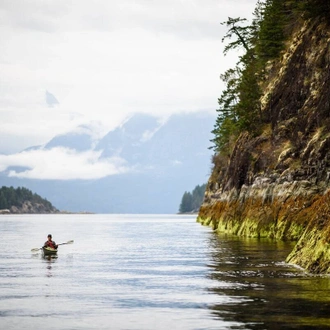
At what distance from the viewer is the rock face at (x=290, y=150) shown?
59688 mm

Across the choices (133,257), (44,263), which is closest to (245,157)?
(133,257)

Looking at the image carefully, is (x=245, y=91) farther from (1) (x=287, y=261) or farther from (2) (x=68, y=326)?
(2) (x=68, y=326)

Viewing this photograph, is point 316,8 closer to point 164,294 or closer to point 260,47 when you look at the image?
point 260,47

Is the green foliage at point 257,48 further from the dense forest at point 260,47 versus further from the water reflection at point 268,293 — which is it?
the water reflection at point 268,293

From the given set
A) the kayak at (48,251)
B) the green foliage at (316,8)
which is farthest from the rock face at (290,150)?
the kayak at (48,251)

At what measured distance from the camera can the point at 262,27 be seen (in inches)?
3381

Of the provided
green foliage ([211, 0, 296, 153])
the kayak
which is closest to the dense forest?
green foliage ([211, 0, 296, 153])

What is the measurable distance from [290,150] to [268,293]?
132ft

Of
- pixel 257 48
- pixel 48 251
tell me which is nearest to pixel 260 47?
pixel 257 48

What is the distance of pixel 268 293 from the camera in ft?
91.4

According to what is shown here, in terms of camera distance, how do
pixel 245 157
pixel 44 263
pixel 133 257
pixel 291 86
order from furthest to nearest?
pixel 245 157, pixel 291 86, pixel 133 257, pixel 44 263

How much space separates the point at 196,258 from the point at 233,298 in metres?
20.8

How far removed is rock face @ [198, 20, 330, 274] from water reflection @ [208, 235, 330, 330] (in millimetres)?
13423

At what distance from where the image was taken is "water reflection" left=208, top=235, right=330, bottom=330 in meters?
22.0
